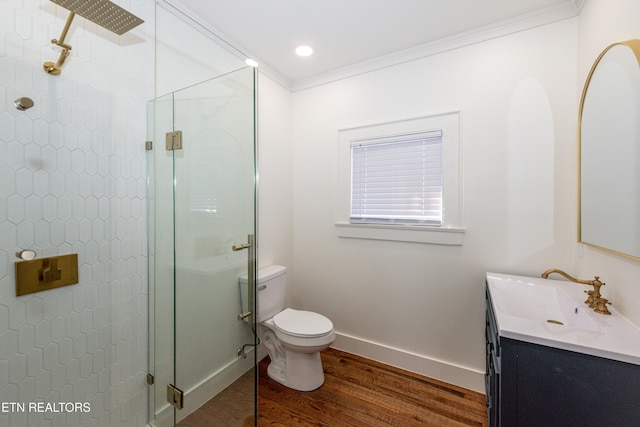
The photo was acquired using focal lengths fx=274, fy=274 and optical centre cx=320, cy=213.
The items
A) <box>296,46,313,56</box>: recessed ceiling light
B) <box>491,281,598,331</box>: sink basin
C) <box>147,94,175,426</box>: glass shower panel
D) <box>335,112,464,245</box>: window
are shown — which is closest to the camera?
<box>491,281,598,331</box>: sink basin

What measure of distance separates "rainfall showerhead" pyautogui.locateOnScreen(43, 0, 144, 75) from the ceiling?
0.74 metres

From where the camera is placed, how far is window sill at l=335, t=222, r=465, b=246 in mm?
1975

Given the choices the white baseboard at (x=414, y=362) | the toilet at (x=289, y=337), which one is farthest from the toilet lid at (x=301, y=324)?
the white baseboard at (x=414, y=362)

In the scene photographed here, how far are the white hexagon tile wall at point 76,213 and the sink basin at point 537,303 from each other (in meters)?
1.91

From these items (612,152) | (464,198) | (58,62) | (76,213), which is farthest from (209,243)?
(612,152)

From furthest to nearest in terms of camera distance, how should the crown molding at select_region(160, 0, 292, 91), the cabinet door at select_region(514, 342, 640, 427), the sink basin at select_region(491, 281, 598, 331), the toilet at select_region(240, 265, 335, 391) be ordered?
1. the toilet at select_region(240, 265, 335, 391)
2. the crown molding at select_region(160, 0, 292, 91)
3. the sink basin at select_region(491, 281, 598, 331)
4. the cabinet door at select_region(514, 342, 640, 427)

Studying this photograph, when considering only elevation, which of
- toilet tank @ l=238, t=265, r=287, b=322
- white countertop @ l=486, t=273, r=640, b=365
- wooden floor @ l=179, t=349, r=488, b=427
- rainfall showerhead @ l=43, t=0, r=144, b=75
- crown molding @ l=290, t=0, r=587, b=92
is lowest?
wooden floor @ l=179, t=349, r=488, b=427

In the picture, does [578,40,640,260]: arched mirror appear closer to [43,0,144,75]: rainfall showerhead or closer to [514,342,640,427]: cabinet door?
[514,342,640,427]: cabinet door

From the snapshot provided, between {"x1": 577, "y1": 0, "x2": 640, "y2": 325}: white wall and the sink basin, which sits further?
the sink basin

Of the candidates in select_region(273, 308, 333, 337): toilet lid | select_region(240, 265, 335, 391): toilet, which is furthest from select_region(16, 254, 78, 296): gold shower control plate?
select_region(273, 308, 333, 337): toilet lid

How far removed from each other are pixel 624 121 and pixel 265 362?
2647 mm

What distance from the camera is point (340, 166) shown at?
7.99 feet

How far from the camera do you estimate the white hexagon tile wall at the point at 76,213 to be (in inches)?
42.7

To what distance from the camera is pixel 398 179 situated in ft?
7.17
